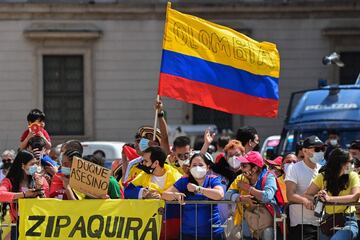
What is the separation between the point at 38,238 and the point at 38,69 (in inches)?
1037

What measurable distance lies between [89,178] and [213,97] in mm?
2489

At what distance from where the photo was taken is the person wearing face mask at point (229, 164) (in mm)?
11844

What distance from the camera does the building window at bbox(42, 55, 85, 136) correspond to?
37.1m

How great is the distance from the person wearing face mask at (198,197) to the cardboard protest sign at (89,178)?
24.4 inches

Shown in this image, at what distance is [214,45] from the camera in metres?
12.8

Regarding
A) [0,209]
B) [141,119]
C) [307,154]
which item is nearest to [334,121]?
[307,154]

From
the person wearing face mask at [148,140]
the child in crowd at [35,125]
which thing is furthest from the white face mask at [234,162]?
the child in crowd at [35,125]

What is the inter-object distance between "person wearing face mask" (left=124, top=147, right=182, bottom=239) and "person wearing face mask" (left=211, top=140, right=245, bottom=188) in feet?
2.38

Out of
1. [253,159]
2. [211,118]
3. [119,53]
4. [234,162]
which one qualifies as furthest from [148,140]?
[119,53]

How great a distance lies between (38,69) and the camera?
36969 millimetres

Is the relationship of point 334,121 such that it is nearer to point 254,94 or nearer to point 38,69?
point 254,94

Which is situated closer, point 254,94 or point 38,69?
point 254,94

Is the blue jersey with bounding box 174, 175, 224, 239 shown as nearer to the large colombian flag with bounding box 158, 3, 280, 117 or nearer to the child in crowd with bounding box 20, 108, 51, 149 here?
the large colombian flag with bounding box 158, 3, 280, 117

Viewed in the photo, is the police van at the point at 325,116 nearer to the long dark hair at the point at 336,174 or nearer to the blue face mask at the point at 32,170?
the long dark hair at the point at 336,174
